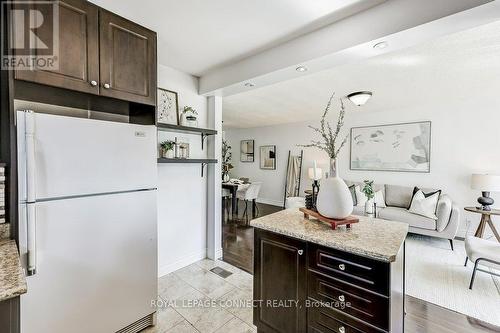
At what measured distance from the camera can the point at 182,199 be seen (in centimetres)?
289

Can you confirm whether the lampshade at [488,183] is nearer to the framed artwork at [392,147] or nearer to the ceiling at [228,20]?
the framed artwork at [392,147]

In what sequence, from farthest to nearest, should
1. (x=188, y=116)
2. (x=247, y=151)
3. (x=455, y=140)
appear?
(x=247, y=151)
(x=455, y=140)
(x=188, y=116)

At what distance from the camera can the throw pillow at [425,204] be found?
3.84m

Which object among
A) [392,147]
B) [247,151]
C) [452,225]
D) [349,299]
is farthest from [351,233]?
[247,151]

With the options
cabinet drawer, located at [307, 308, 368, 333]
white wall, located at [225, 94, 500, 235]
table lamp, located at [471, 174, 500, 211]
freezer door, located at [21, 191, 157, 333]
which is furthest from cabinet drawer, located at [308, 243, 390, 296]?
white wall, located at [225, 94, 500, 235]

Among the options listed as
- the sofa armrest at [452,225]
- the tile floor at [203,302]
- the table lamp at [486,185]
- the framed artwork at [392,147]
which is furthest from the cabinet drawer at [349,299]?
the framed artwork at [392,147]

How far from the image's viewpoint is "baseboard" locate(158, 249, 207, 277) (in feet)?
8.90

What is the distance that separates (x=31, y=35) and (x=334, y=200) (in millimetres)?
2120

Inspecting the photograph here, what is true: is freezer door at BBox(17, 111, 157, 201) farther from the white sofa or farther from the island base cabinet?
the white sofa

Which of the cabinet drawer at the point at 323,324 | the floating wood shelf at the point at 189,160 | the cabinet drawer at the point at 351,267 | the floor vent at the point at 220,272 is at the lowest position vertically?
the floor vent at the point at 220,272

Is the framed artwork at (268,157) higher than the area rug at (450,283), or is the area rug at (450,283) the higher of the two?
the framed artwork at (268,157)

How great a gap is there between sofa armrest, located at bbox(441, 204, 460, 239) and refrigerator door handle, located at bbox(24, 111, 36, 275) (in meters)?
5.00

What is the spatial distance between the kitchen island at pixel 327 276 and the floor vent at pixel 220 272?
107 cm

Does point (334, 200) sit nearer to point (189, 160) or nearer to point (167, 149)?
point (189, 160)
